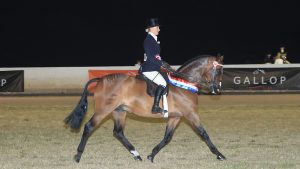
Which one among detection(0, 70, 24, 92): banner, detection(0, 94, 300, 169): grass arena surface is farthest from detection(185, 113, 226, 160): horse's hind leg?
detection(0, 70, 24, 92): banner

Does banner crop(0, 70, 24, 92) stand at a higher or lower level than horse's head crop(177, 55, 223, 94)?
lower

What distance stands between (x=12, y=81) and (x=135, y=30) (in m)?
23.7

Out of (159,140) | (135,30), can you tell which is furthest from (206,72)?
(135,30)

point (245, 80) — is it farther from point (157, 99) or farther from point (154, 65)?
point (157, 99)

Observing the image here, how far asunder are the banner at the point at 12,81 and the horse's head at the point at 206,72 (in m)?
19.6

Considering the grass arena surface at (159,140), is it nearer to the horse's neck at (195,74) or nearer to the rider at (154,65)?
the rider at (154,65)

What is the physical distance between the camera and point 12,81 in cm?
2933

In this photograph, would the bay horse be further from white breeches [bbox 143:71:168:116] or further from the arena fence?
the arena fence

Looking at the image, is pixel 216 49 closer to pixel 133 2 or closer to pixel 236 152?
pixel 133 2

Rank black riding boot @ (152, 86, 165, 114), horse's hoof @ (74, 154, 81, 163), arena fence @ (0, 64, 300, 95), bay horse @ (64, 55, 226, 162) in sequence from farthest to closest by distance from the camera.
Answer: arena fence @ (0, 64, 300, 95) < bay horse @ (64, 55, 226, 162) < black riding boot @ (152, 86, 165, 114) < horse's hoof @ (74, 154, 81, 163)

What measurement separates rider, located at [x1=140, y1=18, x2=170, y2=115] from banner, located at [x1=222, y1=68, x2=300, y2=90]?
18.2m

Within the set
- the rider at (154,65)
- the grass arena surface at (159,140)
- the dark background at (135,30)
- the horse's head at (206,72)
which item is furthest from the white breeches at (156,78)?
the dark background at (135,30)

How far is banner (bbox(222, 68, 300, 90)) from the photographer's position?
2880cm

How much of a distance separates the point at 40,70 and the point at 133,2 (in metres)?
24.8
